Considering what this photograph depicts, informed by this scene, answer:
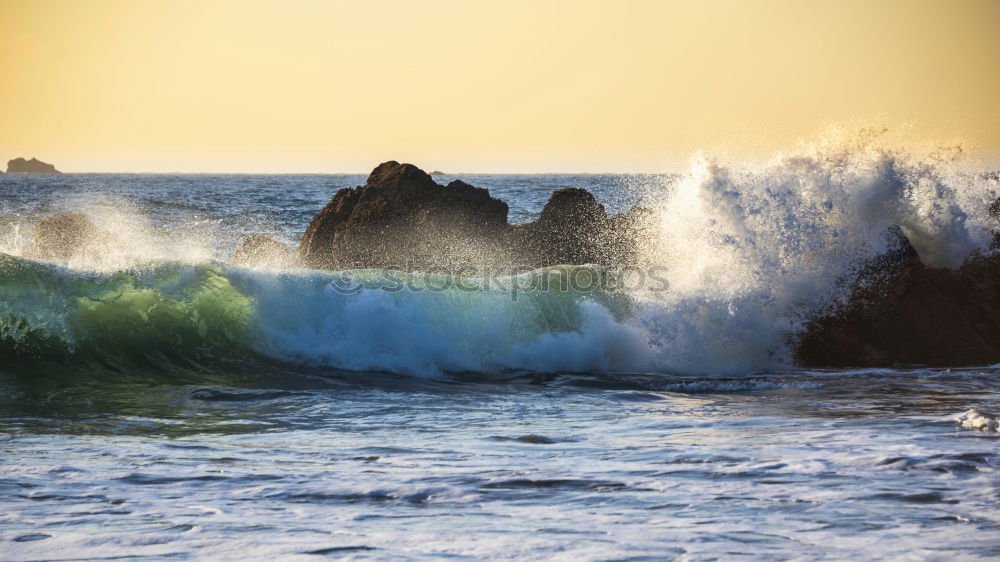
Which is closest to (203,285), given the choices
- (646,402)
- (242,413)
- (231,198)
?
(242,413)

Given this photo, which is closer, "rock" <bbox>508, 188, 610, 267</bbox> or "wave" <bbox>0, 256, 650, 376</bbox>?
"wave" <bbox>0, 256, 650, 376</bbox>

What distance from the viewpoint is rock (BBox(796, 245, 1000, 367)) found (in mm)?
10297

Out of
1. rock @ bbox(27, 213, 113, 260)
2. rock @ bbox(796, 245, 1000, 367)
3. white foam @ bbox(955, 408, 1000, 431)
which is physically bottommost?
white foam @ bbox(955, 408, 1000, 431)

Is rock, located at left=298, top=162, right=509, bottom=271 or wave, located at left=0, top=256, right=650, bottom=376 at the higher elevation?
rock, located at left=298, top=162, right=509, bottom=271

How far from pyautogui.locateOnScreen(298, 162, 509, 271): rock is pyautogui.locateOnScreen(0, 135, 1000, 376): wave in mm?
4689

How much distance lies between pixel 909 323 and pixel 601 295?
3435 millimetres

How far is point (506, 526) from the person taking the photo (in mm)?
4586

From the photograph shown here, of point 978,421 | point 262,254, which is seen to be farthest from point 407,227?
point 978,421

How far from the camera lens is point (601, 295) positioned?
11.6 meters

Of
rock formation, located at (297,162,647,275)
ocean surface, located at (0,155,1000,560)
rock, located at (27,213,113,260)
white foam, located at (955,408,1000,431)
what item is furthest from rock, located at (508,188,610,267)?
white foam, located at (955,408,1000,431)

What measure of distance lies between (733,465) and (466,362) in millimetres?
5050

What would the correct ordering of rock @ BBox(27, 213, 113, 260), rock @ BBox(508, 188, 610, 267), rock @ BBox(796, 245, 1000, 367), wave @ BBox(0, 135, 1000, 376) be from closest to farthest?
1. wave @ BBox(0, 135, 1000, 376)
2. rock @ BBox(796, 245, 1000, 367)
3. rock @ BBox(508, 188, 610, 267)
4. rock @ BBox(27, 213, 113, 260)

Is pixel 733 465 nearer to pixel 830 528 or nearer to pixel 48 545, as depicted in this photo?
pixel 830 528

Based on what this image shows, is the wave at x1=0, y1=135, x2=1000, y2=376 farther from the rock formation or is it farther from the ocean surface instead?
the rock formation
